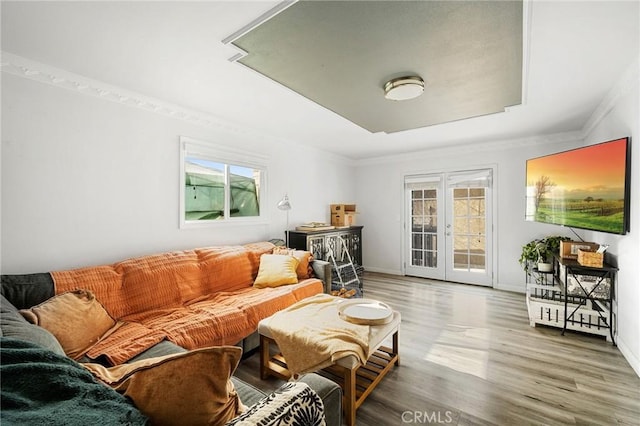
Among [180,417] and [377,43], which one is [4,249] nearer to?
[180,417]

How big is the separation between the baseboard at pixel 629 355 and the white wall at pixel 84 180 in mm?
4025

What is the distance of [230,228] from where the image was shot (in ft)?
11.6

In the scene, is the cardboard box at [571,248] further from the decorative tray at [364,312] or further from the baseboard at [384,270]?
the baseboard at [384,270]

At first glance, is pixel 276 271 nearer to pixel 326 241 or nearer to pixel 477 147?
pixel 326 241

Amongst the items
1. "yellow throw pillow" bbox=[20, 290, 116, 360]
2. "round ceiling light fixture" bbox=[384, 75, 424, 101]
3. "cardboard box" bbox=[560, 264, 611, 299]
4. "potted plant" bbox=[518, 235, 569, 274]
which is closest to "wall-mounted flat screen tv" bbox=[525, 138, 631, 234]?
"potted plant" bbox=[518, 235, 569, 274]

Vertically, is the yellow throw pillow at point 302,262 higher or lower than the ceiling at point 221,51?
lower

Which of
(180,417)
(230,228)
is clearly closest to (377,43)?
(180,417)

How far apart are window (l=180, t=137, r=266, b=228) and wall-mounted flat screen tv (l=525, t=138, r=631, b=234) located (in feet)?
12.1

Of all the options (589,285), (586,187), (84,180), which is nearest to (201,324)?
(84,180)

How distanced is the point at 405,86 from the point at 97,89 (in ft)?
8.59

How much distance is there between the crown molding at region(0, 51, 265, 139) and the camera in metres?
2.01

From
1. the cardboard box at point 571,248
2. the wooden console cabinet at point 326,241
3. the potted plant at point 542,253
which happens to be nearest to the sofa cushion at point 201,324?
the wooden console cabinet at point 326,241

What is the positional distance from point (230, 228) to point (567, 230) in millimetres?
4746

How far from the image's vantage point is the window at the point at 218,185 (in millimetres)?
3098
